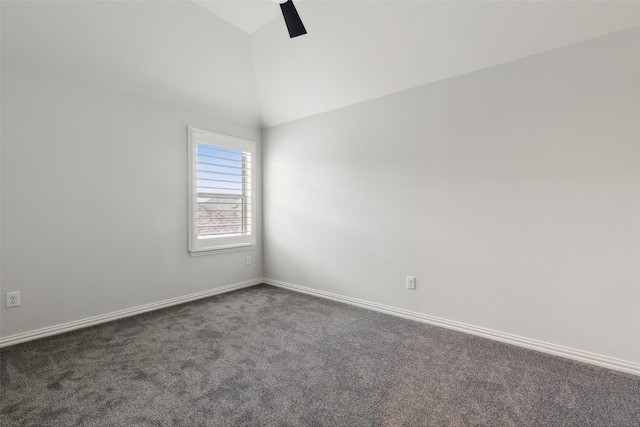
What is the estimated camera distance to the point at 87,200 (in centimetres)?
268

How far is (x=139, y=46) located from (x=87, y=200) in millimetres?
1516

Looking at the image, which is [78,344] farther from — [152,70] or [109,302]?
[152,70]

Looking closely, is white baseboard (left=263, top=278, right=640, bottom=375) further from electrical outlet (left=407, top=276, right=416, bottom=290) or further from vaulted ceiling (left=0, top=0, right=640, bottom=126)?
vaulted ceiling (left=0, top=0, right=640, bottom=126)

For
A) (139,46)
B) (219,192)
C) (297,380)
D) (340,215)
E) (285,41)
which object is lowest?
(297,380)

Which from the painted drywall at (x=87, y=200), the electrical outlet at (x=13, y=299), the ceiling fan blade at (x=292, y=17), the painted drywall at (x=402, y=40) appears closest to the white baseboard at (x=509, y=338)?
the painted drywall at (x=87, y=200)

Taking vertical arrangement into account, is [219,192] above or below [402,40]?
below

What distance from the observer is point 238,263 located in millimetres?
3990

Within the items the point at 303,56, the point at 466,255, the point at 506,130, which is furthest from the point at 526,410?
the point at 303,56

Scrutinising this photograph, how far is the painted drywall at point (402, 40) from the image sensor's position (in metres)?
2.04

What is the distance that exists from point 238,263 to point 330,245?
1.39 m

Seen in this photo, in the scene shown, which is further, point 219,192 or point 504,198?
point 219,192

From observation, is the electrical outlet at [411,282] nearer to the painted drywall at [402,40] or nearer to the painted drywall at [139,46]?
the painted drywall at [402,40]

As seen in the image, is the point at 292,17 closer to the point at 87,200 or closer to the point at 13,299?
the point at 87,200

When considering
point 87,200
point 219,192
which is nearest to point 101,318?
point 87,200
